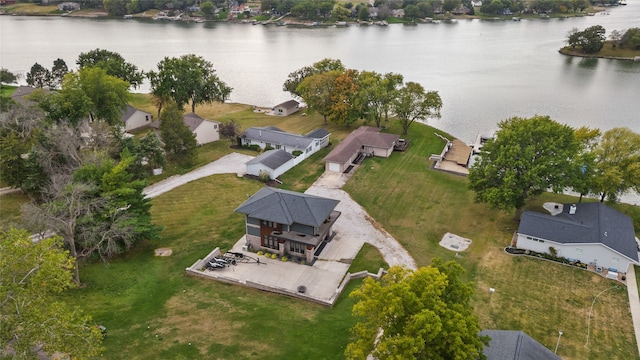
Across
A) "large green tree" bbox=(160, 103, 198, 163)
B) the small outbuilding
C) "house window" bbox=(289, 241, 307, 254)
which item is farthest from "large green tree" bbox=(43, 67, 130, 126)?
"house window" bbox=(289, 241, 307, 254)

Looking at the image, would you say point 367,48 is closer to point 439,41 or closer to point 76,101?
point 439,41

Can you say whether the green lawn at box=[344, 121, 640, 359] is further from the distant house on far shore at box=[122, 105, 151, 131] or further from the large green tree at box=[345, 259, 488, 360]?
the distant house on far shore at box=[122, 105, 151, 131]

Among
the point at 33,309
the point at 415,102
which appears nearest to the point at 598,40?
the point at 415,102

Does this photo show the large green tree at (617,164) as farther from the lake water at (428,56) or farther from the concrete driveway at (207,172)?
the concrete driveway at (207,172)

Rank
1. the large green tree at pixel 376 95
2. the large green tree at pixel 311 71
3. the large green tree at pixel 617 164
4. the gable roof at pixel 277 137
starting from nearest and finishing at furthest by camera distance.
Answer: the large green tree at pixel 617 164, the gable roof at pixel 277 137, the large green tree at pixel 376 95, the large green tree at pixel 311 71

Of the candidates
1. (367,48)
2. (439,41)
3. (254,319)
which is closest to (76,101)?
(254,319)

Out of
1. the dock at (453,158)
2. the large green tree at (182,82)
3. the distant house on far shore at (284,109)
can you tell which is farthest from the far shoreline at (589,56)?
the large green tree at (182,82)
